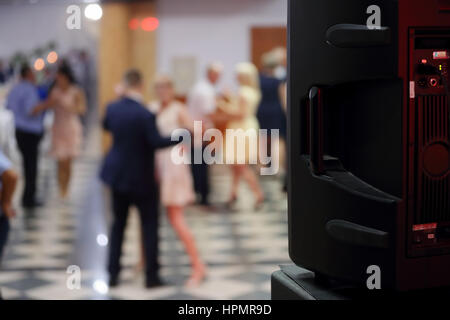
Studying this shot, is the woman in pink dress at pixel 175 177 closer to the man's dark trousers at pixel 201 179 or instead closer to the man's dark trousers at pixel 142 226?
the man's dark trousers at pixel 142 226

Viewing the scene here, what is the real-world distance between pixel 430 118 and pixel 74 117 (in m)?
7.10

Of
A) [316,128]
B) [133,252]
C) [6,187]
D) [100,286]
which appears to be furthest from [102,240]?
[316,128]

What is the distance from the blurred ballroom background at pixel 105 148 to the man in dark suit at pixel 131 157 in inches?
19.9

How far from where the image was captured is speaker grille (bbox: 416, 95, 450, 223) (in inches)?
43.6

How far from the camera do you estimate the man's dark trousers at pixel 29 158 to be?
762cm

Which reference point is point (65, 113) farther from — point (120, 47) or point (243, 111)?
point (120, 47)

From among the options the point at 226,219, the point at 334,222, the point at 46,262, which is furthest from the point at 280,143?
the point at 334,222

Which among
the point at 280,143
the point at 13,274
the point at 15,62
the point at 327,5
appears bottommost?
the point at 13,274

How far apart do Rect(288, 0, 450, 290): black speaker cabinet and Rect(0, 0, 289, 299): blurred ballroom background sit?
249 mm

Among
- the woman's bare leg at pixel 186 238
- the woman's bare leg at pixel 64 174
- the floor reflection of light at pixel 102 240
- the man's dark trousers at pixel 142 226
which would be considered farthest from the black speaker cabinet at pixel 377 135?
the woman's bare leg at pixel 64 174

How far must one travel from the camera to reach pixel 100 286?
15.4 ft

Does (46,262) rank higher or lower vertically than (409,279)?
lower

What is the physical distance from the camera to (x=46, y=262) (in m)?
5.41
